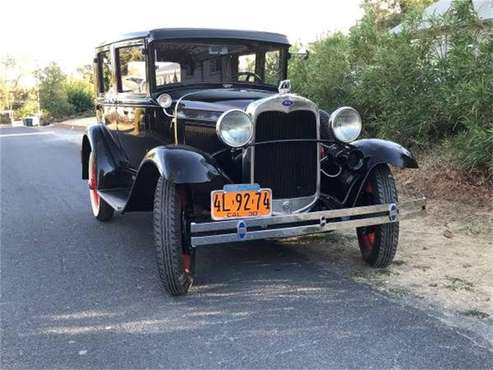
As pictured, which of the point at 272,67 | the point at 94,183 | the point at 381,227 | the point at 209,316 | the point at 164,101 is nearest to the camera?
the point at 209,316

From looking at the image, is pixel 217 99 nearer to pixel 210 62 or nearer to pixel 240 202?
pixel 210 62

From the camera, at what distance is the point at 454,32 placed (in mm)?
6879

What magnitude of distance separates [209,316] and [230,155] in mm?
1285

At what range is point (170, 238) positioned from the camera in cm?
365

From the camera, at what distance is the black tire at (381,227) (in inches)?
165

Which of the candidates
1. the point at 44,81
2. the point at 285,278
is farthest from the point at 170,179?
the point at 44,81

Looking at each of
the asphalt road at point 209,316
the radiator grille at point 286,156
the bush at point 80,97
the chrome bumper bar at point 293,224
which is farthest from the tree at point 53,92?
the chrome bumper bar at point 293,224

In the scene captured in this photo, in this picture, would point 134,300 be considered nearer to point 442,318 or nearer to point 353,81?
point 442,318

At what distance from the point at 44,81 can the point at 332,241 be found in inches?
2153

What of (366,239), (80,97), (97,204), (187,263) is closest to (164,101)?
(187,263)

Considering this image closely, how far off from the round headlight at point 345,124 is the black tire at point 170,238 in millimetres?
1379

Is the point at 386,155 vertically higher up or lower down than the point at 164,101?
lower down

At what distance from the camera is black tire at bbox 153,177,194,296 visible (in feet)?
12.0

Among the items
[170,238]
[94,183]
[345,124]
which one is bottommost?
[94,183]
